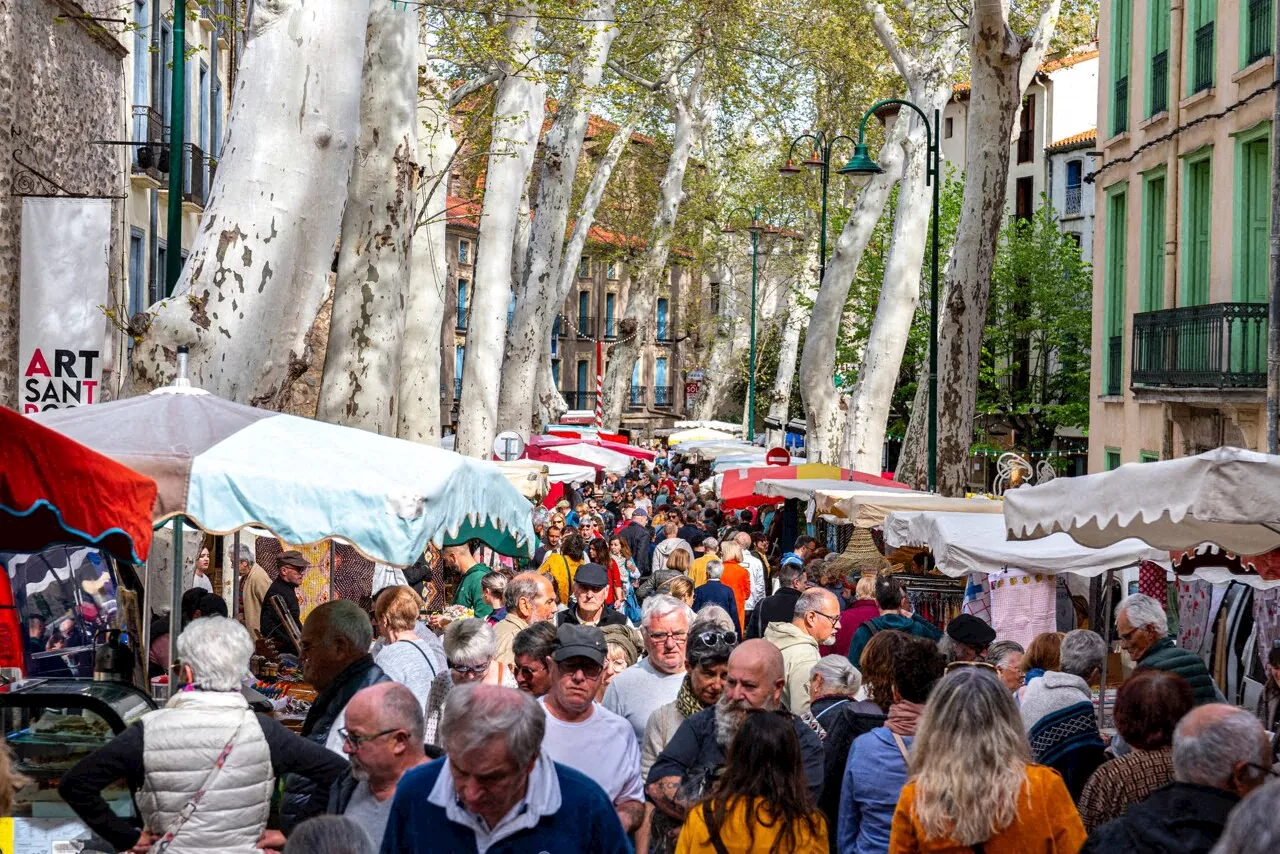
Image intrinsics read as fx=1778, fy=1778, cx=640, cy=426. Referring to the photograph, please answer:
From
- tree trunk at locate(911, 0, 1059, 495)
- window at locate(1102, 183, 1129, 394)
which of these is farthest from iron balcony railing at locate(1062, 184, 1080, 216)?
tree trunk at locate(911, 0, 1059, 495)

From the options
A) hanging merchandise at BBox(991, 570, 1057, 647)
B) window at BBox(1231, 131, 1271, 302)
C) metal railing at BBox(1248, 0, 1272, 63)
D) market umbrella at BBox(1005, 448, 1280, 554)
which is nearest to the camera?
market umbrella at BBox(1005, 448, 1280, 554)

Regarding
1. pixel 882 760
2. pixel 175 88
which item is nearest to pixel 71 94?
pixel 175 88

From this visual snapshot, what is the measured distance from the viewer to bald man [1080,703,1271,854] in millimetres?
4371

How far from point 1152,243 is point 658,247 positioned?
→ 70.1ft

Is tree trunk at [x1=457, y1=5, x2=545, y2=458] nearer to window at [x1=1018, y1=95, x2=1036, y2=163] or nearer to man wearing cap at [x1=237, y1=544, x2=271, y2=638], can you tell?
man wearing cap at [x1=237, y1=544, x2=271, y2=638]

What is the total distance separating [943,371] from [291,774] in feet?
52.4

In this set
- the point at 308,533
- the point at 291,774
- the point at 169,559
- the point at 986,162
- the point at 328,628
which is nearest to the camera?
the point at 291,774

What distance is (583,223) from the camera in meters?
37.5

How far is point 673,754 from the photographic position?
5.68m

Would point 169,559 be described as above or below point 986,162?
below

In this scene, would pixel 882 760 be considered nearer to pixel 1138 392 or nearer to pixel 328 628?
pixel 328 628

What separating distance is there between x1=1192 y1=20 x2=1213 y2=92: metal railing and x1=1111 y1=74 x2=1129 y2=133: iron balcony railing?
10.8 feet

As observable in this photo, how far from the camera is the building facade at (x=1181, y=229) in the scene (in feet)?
63.4

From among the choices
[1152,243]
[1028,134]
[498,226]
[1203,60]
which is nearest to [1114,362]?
[1152,243]
